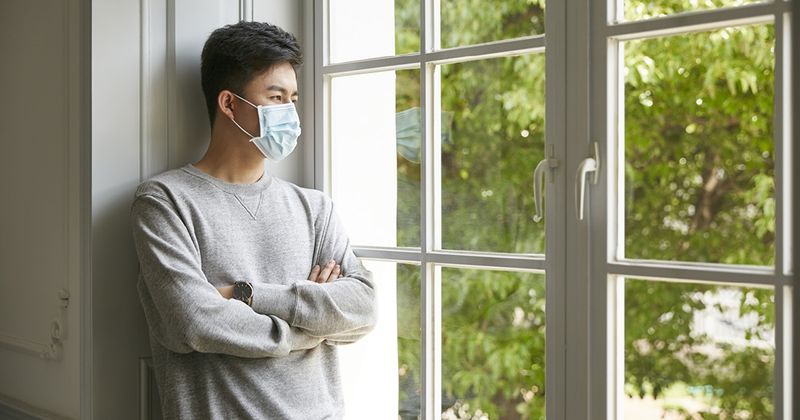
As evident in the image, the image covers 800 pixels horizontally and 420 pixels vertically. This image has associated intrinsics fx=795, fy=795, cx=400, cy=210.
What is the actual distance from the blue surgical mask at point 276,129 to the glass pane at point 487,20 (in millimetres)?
408

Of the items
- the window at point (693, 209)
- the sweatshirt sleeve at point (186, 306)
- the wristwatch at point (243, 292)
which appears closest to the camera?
the window at point (693, 209)

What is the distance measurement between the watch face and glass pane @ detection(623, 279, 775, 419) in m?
0.81

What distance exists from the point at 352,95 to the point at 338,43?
16 centimetres

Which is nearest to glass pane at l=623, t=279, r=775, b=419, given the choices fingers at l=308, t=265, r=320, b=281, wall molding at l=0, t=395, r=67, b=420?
fingers at l=308, t=265, r=320, b=281

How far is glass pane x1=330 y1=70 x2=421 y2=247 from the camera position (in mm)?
1966

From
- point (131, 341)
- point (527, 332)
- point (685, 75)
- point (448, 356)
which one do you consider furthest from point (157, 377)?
point (685, 75)

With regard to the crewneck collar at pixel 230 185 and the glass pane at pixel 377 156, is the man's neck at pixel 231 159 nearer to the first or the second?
the crewneck collar at pixel 230 185

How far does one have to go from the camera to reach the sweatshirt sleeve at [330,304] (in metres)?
1.76

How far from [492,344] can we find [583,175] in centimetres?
47

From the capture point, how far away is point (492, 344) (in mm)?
1799

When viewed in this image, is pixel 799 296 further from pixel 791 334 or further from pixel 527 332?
pixel 527 332

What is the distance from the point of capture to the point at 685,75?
58.9 inches

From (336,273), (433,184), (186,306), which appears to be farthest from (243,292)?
(433,184)

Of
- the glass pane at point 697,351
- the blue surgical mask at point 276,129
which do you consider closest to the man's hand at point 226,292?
the blue surgical mask at point 276,129
